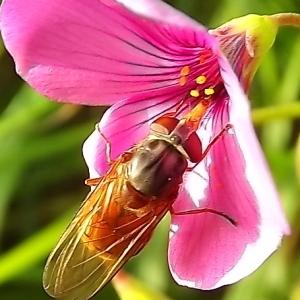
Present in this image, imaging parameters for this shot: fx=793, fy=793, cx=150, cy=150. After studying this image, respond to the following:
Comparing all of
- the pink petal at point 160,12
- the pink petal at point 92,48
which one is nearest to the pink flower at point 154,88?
the pink petal at point 92,48

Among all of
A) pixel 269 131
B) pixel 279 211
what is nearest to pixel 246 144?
pixel 279 211

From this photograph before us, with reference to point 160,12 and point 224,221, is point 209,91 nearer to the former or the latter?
point 224,221

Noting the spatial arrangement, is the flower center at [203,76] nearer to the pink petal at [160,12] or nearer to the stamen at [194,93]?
the stamen at [194,93]

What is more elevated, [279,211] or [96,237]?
[279,211]

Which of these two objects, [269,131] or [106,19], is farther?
[269,131]

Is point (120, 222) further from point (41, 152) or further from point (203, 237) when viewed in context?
point (41, 152)

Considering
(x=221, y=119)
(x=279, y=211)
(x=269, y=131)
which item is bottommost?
(x=269, y=131)
